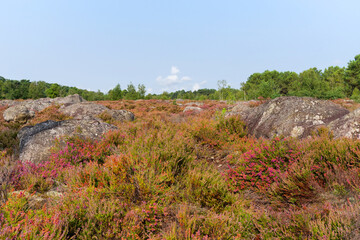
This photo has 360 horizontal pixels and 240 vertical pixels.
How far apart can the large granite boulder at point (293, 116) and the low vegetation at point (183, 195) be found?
2.71 feet

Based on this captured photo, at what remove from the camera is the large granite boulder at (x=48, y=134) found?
5.22 meters

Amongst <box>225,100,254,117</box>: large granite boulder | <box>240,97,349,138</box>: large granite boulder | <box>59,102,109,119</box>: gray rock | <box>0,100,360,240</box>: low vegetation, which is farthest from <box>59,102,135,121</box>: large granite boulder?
<box>240,97,349,138</box>: large granite boulder

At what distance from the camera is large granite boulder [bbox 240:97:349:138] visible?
18.5 ft

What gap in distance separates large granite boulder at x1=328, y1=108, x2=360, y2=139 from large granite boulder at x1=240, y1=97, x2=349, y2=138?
0.40 metres

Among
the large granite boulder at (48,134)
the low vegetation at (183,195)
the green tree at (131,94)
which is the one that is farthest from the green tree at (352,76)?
the large granite boulder at (48,134)

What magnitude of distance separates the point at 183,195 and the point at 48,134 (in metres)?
4.59

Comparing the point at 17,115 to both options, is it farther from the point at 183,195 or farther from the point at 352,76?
the point at 352,76

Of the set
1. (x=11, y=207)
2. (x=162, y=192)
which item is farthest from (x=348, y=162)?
(x=11, y=207)

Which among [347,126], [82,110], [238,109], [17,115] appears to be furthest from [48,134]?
[17,115]

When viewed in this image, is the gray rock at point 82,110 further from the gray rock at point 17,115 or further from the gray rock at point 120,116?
the gray rock at point 17,115

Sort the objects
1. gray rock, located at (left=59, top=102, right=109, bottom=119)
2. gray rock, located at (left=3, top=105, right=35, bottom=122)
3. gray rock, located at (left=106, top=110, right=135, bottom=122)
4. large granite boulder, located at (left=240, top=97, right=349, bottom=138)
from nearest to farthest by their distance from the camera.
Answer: large granite boulder, located at (left=240, top=97, right=349, bottom=138) → gray rock, located at (left=106, top=110, right=135, bottom=122) → gray rock, located at (left=3, top=105, right=35, bottom=122) → gray rock, located at (left=59, top=102, right=109, bottom=119)

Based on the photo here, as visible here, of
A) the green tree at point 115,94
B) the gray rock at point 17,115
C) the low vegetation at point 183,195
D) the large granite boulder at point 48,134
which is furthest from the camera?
the green tree at point 115,94

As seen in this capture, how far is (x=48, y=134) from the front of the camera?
5652 millimetres

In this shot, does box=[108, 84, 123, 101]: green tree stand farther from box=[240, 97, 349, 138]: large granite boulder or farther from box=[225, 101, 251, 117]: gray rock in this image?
box=[240, 97, 349, 138]: large granite boulder
